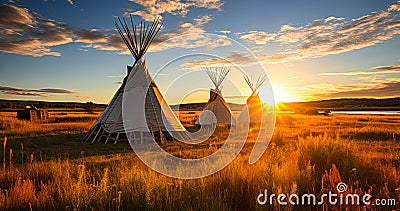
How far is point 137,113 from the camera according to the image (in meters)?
10.3

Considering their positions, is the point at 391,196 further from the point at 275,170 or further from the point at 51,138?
the point at 51,138

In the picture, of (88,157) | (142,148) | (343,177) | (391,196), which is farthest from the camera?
(142,148)

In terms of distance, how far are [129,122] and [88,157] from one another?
2.82m

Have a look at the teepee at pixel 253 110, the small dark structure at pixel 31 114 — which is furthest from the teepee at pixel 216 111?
the small dark structure at pixel 31 114

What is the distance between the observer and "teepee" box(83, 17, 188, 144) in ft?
33.4

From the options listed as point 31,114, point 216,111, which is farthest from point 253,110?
point 31,114

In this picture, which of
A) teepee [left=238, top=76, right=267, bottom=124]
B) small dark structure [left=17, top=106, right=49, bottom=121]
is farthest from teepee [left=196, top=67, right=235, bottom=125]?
small dark structure [left=17, top=106, right=49, bottom=121]

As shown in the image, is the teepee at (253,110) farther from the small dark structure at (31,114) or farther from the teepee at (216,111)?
the small dark structure at (31,114)

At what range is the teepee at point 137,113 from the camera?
10.2 metres

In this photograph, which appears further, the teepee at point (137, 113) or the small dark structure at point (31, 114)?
the small dark structure at point (31, 114)

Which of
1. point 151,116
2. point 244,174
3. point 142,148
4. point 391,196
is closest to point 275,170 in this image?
point 244,174

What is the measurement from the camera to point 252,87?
733 inches

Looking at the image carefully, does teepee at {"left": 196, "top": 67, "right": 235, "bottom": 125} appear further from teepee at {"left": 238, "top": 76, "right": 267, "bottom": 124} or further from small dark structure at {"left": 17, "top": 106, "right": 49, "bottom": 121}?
small dark structure at {"left": 17, "top": 106, "right": 49, "bottom": 121}

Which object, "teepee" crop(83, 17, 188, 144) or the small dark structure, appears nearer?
"teepee" crop(83, 17, 188, 144)
